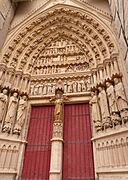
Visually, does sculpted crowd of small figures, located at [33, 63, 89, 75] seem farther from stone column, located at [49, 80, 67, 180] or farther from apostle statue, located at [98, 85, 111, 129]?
apostle statue, located at [98, 85, 111, 129]

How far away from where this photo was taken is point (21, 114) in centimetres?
348

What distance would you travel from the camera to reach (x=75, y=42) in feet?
15.7

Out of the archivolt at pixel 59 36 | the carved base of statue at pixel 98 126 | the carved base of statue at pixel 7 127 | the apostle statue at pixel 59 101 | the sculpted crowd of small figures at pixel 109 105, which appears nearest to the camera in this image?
the sculpted crowd of small figures at pixel 109 105

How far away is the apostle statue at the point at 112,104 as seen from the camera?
285 cm

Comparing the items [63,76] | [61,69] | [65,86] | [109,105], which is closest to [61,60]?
[61,69]

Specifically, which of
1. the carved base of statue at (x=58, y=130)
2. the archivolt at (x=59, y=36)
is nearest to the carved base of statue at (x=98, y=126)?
the carved base of statue at (x=58, y=130)

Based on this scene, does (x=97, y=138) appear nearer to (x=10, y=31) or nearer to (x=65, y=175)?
(x=65, y=175)

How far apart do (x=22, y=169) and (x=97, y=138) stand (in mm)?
1666

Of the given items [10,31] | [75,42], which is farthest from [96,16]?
[10,31]

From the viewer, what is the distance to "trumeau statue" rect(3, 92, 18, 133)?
10.6 ft

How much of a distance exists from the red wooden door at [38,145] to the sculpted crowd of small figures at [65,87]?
42 cm

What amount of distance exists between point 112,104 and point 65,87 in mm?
1351

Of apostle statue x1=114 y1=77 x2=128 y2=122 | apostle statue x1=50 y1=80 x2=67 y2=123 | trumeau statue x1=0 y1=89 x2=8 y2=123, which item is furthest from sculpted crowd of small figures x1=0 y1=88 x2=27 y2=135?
apostle statue x1=114 y1=77 x2=128 y2=122

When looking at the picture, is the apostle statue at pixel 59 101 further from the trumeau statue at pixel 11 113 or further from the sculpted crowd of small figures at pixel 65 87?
the trumeau statue at pixel 11 113
